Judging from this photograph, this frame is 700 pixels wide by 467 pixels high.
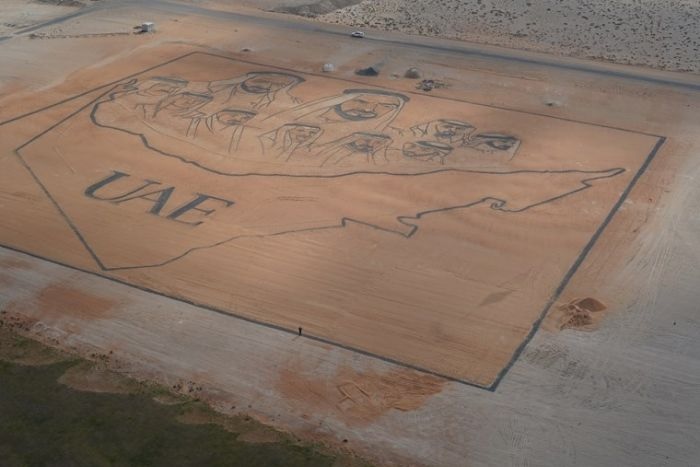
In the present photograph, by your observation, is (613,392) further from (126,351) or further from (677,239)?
(126,351)

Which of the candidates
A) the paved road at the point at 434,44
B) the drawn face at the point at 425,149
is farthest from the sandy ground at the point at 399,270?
the paved road at the point at 434,44

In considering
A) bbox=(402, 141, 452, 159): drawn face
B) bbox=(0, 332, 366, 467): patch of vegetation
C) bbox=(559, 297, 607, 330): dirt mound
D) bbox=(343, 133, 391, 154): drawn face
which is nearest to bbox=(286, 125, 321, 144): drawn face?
bbox=(343, 133, 391, 154): drawn face

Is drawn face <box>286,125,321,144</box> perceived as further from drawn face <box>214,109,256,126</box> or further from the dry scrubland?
the dry scrubland

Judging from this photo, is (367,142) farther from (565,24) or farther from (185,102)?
(565,24)

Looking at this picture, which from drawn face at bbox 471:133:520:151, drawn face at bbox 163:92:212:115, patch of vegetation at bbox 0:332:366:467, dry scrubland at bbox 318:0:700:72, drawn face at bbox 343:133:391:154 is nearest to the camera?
patch of vegetation at bbox 0:332:366:467

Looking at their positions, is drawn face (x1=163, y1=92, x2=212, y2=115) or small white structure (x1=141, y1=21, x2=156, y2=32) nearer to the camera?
drawn face (x1=163, y1=92, x2=212, y2=115)

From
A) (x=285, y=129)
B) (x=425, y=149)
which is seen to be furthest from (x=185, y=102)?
(x=425, y=149)

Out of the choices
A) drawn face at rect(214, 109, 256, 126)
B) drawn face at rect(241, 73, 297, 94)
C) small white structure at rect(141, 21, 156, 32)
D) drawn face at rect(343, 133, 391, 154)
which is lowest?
drawn face at rect(214, 109, 256, 126)

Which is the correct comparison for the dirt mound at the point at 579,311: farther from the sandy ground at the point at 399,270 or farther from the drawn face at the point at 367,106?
the drawn face at the point at 367,106
